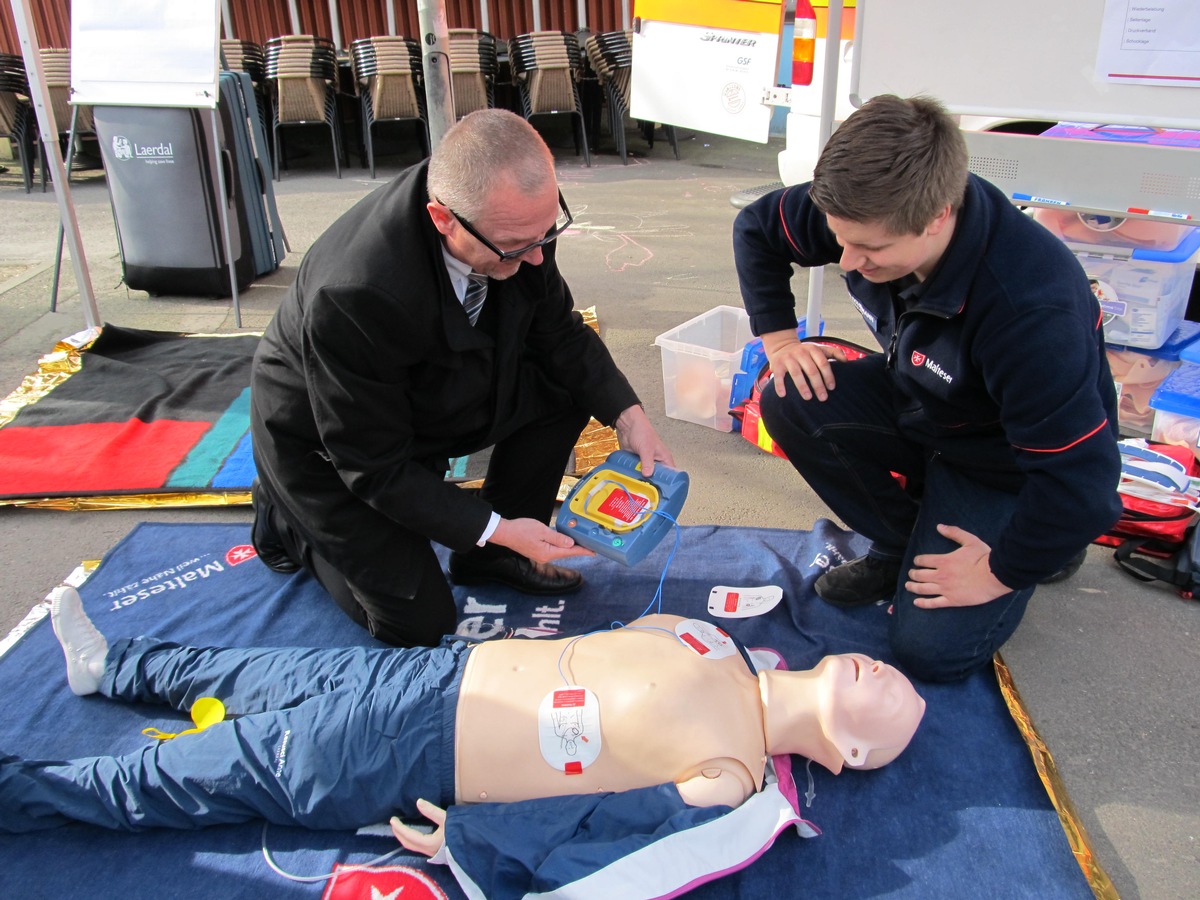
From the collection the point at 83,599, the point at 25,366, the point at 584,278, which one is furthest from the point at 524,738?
the point at 584,278

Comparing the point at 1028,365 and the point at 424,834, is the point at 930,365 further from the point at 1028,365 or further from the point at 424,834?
the point at 424,834

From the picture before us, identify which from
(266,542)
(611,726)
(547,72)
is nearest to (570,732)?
(611,726)

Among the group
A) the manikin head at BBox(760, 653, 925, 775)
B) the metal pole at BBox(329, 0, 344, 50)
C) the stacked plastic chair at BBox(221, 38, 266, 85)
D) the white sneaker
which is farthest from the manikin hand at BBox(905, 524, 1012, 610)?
the metal pole at BBox(329, 0, 344, 50)

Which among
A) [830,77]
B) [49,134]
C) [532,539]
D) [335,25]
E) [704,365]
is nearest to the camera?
[532,539]

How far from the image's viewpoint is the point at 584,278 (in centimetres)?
561

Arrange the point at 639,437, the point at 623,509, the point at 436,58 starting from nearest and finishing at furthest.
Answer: the point at 623,509, the point at 639,437, the point at 436,58

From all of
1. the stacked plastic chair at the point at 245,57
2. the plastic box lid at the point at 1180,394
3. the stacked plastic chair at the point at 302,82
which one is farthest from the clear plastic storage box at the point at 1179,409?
the stacked plastic chair at the point at 245,57

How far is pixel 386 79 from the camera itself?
27.7 feet

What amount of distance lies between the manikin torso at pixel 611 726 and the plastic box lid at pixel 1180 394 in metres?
2.10

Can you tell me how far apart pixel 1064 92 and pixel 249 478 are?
10.2 feet

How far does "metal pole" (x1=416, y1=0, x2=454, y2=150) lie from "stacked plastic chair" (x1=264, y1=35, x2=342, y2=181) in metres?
5.44

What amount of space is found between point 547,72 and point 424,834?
7.92 metres

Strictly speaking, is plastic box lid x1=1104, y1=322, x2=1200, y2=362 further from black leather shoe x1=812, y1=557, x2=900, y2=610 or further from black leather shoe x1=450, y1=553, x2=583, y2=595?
black leather shoe x1=450, y1=553, x2=583, y2=595

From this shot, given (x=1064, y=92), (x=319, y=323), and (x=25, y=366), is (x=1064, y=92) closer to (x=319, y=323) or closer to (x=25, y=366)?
(x=319, y=323)
